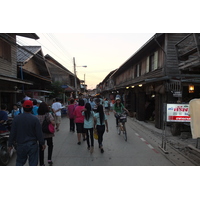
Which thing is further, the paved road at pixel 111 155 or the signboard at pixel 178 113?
the signboard at pixel 178 113

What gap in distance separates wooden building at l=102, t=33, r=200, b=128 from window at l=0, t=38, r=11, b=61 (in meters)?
8.47

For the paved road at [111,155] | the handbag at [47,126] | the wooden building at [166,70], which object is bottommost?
the paved road at [111,155]

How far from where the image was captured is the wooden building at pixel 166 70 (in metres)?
7.12

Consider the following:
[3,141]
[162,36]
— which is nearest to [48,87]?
[162,36]

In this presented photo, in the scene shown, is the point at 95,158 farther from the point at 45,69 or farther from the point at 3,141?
the point at 45,69

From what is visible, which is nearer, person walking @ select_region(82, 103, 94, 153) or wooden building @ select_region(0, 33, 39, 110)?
person walking @ select_region(82, 103, 94, 153)

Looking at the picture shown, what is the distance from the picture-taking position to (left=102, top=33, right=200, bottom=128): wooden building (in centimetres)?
712

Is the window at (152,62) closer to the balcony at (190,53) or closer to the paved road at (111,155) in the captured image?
the balcony at (190,53)

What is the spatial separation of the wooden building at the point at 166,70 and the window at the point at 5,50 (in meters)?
8.47

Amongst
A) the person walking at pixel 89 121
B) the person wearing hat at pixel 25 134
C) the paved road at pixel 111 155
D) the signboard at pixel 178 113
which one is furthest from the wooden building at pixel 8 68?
the signboard at pixel 178 113

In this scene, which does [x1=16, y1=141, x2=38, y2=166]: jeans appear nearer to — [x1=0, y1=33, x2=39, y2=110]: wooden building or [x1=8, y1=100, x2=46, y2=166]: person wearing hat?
[x1=8, y1=100, x2=46, y2=166]: person wearing hat

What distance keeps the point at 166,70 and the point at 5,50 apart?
32.0 feet

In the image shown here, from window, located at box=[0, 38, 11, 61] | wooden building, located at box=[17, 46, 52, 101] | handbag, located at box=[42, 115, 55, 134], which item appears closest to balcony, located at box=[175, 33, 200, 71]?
handbag, located at box=[42, 115, 55, 134]

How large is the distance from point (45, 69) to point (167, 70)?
12297mm
